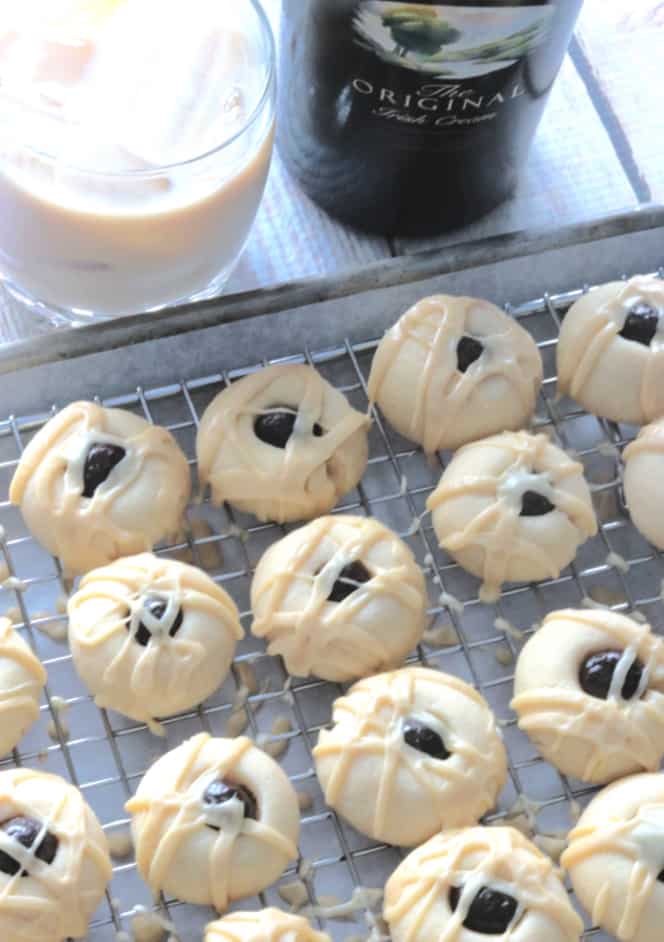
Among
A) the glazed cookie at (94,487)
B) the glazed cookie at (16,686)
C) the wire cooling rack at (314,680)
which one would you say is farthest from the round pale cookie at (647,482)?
the glazed cookie at (16,686)

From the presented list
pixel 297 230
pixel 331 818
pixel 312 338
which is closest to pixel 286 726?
pixel 331 818

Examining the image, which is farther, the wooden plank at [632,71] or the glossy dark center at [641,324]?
the wooden plank at [632,71]

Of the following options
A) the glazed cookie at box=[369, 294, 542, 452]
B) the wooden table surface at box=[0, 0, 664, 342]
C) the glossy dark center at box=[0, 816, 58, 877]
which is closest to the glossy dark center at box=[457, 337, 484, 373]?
the glazed cookie at box=[369, 294, 542, 452]

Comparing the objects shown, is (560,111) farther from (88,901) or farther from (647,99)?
(88,901)

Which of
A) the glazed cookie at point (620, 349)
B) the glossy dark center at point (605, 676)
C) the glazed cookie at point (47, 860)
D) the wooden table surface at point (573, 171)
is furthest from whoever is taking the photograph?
the wooden table surface at point (573, 171)

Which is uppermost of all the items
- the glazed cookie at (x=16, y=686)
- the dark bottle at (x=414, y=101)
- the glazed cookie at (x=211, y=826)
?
the dark bottle at (x=414, y=101)

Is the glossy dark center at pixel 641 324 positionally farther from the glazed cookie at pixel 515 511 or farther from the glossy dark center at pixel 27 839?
the glossy dark center at pixel 27 839
